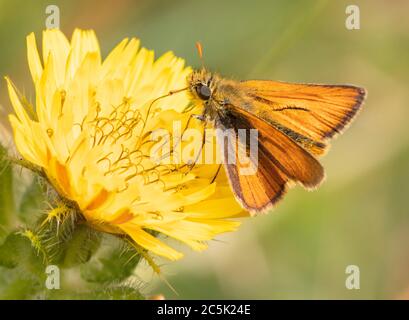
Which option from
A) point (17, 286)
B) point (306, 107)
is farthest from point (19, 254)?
point (306, 107)

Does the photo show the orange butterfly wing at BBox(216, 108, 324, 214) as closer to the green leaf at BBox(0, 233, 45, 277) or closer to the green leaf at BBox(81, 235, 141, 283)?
the green leaf at BBox(81, 235, 141, 283)

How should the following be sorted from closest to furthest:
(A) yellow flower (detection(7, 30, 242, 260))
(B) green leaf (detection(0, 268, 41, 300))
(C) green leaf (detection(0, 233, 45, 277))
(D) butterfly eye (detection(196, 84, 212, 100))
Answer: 1. (A) yellow flower (detection(7, 30, 242, 260))
2. (C) green leaf (detection(0, 233, 45, 277))
3. (B) green leaf (detection(0, 268, 41, 300))
4. (D) butterfly eye (detection(196, 84, 212, 100))

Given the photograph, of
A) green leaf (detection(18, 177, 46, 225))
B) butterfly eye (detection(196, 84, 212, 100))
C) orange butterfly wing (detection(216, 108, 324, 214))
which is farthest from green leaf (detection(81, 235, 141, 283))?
butterfly eye (detection(196, 84, 212, 100))

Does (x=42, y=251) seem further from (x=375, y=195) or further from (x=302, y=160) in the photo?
(x=375, y=195)

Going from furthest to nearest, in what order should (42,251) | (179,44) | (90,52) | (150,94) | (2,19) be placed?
(179,44) → (2,19) → (150,94) → (90,52) → (42,251)

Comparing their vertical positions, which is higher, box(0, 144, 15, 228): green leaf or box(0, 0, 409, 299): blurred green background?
box(0, 0, 409, 299): blurred green background

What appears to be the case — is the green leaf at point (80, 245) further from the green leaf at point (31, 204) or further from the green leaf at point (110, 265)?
the green leaf at point (31, 204)

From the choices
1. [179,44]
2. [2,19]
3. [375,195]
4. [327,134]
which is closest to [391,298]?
[375,195]
